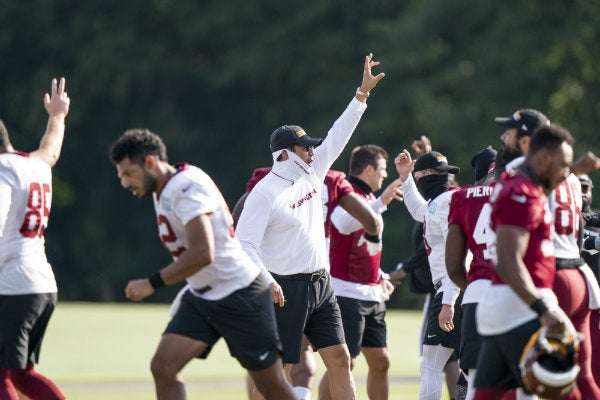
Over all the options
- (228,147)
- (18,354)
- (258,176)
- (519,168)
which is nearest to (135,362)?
(258,176)

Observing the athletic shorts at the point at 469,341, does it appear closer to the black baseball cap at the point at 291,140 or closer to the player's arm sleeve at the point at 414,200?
the black baseball cap at the point at 291,140

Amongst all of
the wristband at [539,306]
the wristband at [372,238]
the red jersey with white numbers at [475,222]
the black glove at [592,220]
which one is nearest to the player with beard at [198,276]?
the red jersey with white numbers at [475,222]

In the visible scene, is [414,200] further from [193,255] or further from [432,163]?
[193,255]

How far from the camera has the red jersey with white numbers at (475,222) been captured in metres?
8.45

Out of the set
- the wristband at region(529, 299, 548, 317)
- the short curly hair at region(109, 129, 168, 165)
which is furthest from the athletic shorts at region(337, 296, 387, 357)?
the wristband at region(529, 299, 548, 317)

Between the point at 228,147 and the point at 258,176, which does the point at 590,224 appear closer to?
the point at 258,176

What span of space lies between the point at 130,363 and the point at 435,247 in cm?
881

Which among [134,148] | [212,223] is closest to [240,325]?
[212,223]

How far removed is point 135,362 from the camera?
1845 centimetres

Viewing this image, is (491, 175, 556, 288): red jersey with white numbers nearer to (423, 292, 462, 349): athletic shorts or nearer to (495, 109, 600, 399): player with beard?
(495, 109, 600, 399): player with beard

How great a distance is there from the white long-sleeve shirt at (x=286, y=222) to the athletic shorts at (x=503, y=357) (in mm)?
2575

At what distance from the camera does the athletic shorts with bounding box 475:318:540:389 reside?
277 inches

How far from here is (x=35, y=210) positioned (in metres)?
8.55

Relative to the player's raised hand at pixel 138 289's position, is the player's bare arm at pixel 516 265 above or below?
above
